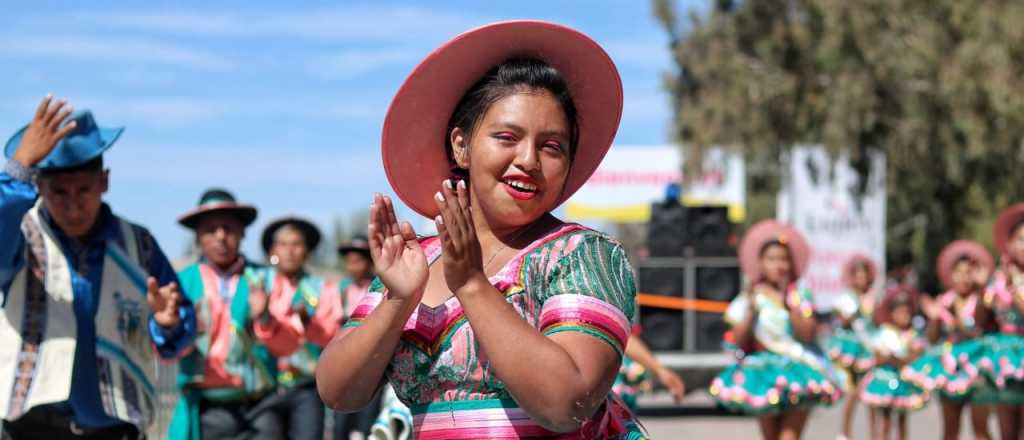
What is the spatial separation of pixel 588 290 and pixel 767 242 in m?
7.18

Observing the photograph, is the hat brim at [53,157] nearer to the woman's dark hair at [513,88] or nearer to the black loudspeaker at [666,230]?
the woman's dark hair at [513,88]

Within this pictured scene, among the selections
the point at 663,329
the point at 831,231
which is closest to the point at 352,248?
the point at 663,329

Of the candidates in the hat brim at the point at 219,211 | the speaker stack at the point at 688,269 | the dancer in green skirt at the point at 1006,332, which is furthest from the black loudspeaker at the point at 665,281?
the hat brim at the point at 219,211

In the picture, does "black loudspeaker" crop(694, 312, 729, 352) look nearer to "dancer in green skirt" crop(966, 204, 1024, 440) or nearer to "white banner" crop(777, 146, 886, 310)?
"white banner" crop(777, 146, 886, 310)

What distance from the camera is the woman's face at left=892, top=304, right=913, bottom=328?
1369 cm

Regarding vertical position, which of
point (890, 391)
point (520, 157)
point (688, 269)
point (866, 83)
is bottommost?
point (890, 391)

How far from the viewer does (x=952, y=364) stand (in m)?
11.2

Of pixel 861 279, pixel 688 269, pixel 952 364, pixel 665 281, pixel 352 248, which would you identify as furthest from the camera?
pixel 688 269

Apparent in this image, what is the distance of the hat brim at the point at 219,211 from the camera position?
848 centimetres

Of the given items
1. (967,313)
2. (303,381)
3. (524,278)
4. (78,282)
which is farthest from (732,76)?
(524,278)

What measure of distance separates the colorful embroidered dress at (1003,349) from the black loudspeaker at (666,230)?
23.7ft

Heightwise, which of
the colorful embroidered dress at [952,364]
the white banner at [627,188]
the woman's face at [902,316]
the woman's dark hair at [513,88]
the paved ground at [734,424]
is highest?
the white banner at [627,188]

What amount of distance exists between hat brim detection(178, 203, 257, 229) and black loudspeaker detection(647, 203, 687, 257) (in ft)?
32.4

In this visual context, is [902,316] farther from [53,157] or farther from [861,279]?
[53,157]
